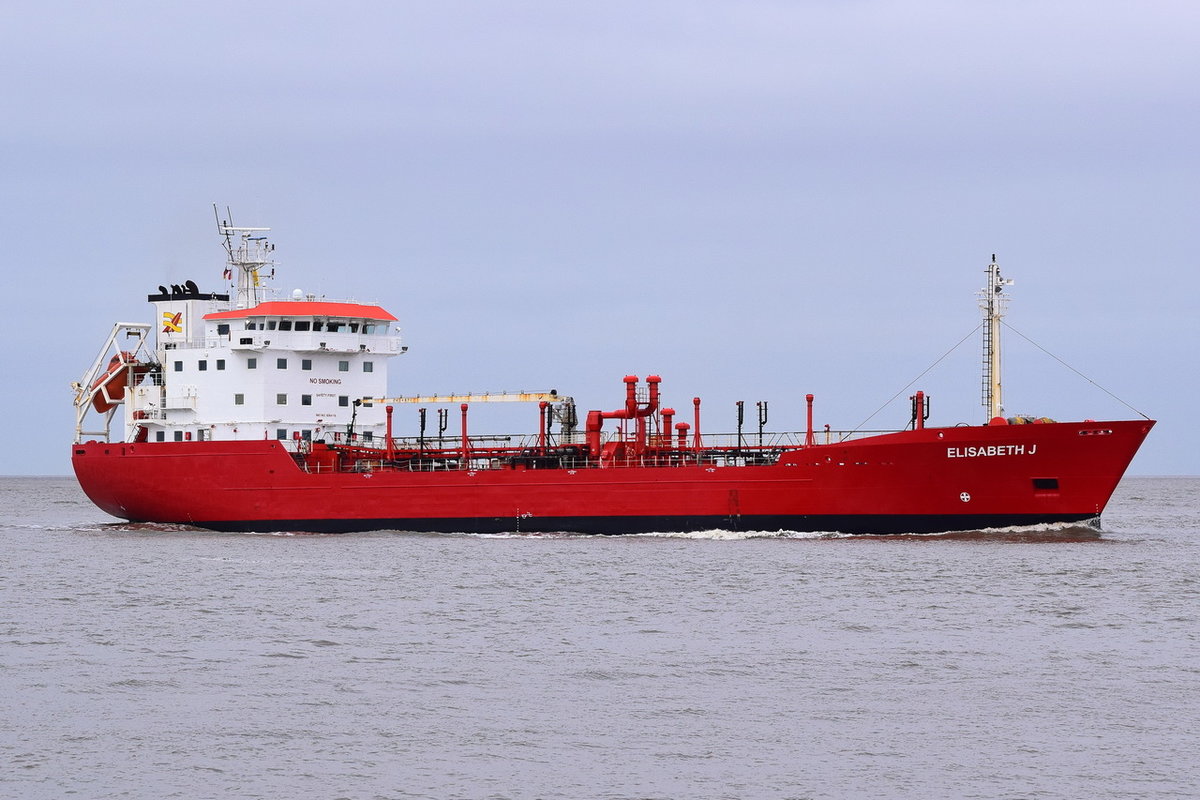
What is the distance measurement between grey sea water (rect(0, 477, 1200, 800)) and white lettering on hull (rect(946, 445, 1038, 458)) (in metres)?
2.78

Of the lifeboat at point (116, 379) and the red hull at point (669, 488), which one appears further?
the lifeboat at point (116, 379)

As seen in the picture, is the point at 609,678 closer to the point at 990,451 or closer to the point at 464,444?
the point at 990,451

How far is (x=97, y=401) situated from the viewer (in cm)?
4428

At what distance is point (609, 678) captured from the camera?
59.7 feet

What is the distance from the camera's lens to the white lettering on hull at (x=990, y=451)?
108ft

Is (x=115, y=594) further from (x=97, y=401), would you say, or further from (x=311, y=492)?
(x=97, y=401)

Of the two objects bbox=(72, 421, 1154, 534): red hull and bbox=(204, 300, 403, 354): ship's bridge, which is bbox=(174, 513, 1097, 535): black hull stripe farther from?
bbox=(204, 300, 403, 354): ship's bridge

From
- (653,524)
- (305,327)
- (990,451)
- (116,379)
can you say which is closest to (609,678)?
(990,451)

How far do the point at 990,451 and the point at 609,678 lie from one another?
17.4m

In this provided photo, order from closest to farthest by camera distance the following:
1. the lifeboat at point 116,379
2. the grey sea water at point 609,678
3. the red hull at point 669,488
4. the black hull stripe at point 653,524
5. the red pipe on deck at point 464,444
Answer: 1. the grey sea water at point 609,678
2. the red hull at point 669,488
3. the black hull stripe at point 653,524
4. the red pipe on deck at point 464,444
5. the lifeboat at point 116,379

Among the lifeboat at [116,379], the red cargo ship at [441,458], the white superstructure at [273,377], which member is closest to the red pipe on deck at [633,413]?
the red cargo ship at [441,458]

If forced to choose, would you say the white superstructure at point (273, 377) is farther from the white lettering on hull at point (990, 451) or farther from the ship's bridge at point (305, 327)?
the white lettering on hull at point (990, 451)

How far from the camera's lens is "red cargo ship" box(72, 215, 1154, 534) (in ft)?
110

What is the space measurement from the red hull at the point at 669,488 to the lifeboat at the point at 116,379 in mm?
1739
